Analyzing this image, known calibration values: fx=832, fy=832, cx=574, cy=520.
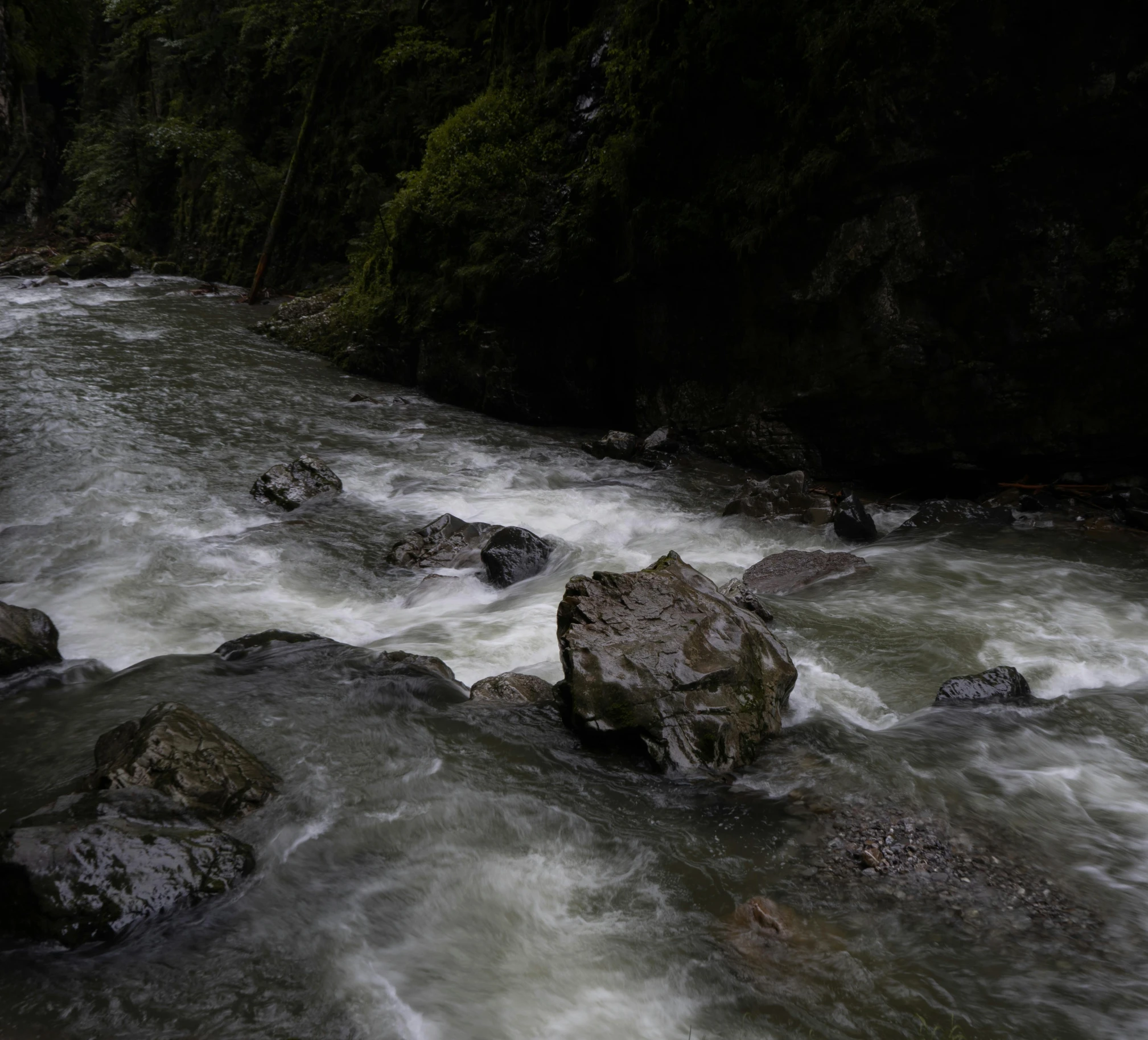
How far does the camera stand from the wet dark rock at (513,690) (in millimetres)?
5207

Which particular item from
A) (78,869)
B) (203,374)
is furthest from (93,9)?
(78,869)

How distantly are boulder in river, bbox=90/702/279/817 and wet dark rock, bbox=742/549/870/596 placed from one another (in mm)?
4340

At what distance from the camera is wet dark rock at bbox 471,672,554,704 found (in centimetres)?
521

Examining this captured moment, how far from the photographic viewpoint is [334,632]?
6422 mm

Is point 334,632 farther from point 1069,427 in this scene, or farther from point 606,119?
point 606,119

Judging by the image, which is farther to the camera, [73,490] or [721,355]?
[721,355]

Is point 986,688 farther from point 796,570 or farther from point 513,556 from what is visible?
point 513,556

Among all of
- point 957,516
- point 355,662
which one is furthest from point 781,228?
point 355,662

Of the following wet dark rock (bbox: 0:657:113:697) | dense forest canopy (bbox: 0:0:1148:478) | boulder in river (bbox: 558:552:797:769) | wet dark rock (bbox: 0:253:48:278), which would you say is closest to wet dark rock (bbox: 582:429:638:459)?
dense forest canopy (bbox: 0:0:1148:478)

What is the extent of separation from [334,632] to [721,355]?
20.9 ft

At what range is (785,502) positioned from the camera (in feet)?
29.8

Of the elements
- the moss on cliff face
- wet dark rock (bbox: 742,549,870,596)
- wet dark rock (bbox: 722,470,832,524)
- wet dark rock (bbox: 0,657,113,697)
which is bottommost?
wet dark rock (bbox: 0,657,113,697)

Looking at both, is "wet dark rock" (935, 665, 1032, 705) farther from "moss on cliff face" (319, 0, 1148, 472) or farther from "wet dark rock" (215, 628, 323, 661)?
"moss on cliff face" (319, 0, 1148, 472)

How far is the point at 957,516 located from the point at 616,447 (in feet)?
14.2
